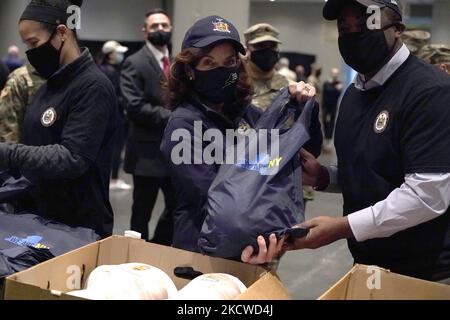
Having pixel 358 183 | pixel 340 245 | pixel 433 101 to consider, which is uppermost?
pixel 433 101

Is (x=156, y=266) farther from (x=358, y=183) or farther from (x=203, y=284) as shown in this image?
(x=358, y=183)

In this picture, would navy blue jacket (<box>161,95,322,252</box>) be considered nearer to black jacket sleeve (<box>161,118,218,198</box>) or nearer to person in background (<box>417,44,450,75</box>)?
black jacket sleeve (<box>161,118,218,198</box>)

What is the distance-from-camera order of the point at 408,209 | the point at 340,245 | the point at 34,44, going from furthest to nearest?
1. the point at 340,245
2. the point at 34,44
3. the point at 408,209

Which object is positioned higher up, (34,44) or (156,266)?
(34,44)

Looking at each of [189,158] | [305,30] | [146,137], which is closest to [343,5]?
[189,158]

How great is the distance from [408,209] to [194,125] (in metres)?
0.68

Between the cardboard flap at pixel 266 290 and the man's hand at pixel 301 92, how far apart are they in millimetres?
593

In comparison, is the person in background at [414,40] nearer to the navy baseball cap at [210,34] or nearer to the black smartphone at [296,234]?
the navy baseball cap at [210,34]

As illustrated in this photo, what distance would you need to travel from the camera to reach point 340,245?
17.4ft

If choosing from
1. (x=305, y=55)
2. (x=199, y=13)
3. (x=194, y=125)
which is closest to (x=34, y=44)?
(x=194, y=125)

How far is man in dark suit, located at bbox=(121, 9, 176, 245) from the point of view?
4074 mm

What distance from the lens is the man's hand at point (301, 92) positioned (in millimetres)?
1857

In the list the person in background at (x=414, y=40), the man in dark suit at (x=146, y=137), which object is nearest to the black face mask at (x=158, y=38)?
the man in dark suit at (x=146, y=137)

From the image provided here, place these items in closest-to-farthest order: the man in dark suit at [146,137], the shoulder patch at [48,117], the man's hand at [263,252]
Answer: the man's hand at [263,252] < the shoulder patch at [48,117] < the man in dark suit at [146,137]
